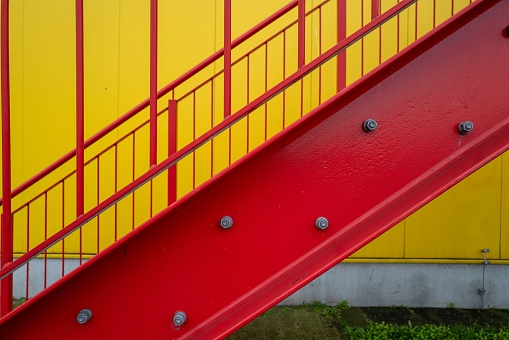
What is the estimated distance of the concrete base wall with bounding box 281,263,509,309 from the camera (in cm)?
430

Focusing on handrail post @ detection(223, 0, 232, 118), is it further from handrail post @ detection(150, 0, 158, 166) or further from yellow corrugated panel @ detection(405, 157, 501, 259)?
yellow corrugated panel @ detection(405, 157, 501, 259)

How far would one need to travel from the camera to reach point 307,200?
5.51 feet


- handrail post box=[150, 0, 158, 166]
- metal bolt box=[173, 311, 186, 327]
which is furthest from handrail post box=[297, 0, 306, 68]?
metal bolt box=[173, 311, 186, 327]

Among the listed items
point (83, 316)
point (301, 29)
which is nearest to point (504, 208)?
point (301, 29)

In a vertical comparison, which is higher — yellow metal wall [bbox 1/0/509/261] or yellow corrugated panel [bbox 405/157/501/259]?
yellow metal wall [bbox 1/0/509/261]

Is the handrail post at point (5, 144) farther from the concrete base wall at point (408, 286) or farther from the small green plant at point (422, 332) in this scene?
the concrete base wall at point (408, 286)

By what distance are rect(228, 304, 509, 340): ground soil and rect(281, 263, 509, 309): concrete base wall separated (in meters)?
0.10

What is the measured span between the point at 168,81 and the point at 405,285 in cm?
392

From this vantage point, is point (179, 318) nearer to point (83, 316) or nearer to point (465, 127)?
point (83, 316)

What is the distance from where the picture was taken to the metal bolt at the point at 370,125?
1.66 meters

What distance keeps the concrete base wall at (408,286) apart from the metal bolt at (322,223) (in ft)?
9.51

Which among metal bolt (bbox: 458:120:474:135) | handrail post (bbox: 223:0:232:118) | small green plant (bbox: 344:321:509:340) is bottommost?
small green plant (bbox: 344:321:509:340)

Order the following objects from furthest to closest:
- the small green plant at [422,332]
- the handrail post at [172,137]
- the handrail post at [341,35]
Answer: the small green plant at [422,332] → the handrail post at [172,137] → the handrail post at [341,35]

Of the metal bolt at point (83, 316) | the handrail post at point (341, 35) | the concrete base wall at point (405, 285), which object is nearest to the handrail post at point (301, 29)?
the handrail post at point (341, 35)
